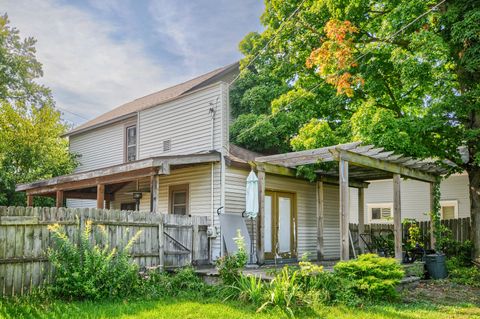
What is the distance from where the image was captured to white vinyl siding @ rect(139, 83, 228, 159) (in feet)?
41.3

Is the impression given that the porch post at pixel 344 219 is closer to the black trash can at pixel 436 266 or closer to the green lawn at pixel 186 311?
the green lawn at pixel 186 311

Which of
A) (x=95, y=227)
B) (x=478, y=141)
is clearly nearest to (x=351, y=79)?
(x=478, y=141)

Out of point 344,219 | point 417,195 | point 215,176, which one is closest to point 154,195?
point 215,176

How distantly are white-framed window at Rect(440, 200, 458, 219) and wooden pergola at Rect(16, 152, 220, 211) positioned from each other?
485 inches

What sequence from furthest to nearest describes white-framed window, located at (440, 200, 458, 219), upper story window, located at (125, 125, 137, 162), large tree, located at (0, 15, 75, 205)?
1. white-framed window, located at (440, 200, 458, 219)
2. large tree, located at (0, 15, 75, 205)
3. upper story window, located at (125, 125, 137, 162)

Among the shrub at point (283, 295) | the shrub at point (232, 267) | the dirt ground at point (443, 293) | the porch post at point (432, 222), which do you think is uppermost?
the porch post at point (432, 222)

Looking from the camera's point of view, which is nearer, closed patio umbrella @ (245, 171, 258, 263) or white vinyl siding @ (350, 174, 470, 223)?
closed patio umbrella @ (245, 171, 258, 263)

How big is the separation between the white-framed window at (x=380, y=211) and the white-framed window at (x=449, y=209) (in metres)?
2.29

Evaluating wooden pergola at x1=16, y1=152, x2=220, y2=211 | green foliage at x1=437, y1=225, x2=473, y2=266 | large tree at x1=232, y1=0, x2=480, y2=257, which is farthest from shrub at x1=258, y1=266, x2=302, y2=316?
green foliage at x1=437, y1=225, x2=473, y2=266

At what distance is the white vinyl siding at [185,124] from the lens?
12574 millimetres

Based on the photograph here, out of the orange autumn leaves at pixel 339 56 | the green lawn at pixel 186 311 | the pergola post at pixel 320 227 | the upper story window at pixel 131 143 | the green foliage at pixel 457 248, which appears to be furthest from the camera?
the upper story window at pixel 131 143

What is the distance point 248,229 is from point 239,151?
301cm

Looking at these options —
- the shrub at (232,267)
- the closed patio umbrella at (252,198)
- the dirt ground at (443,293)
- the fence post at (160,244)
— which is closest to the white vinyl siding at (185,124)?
the closed patio umbrella at (252,198)

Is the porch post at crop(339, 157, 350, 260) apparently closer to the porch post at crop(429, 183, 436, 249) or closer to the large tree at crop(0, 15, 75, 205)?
the porch post at crop(429, 183, 436, 249)
